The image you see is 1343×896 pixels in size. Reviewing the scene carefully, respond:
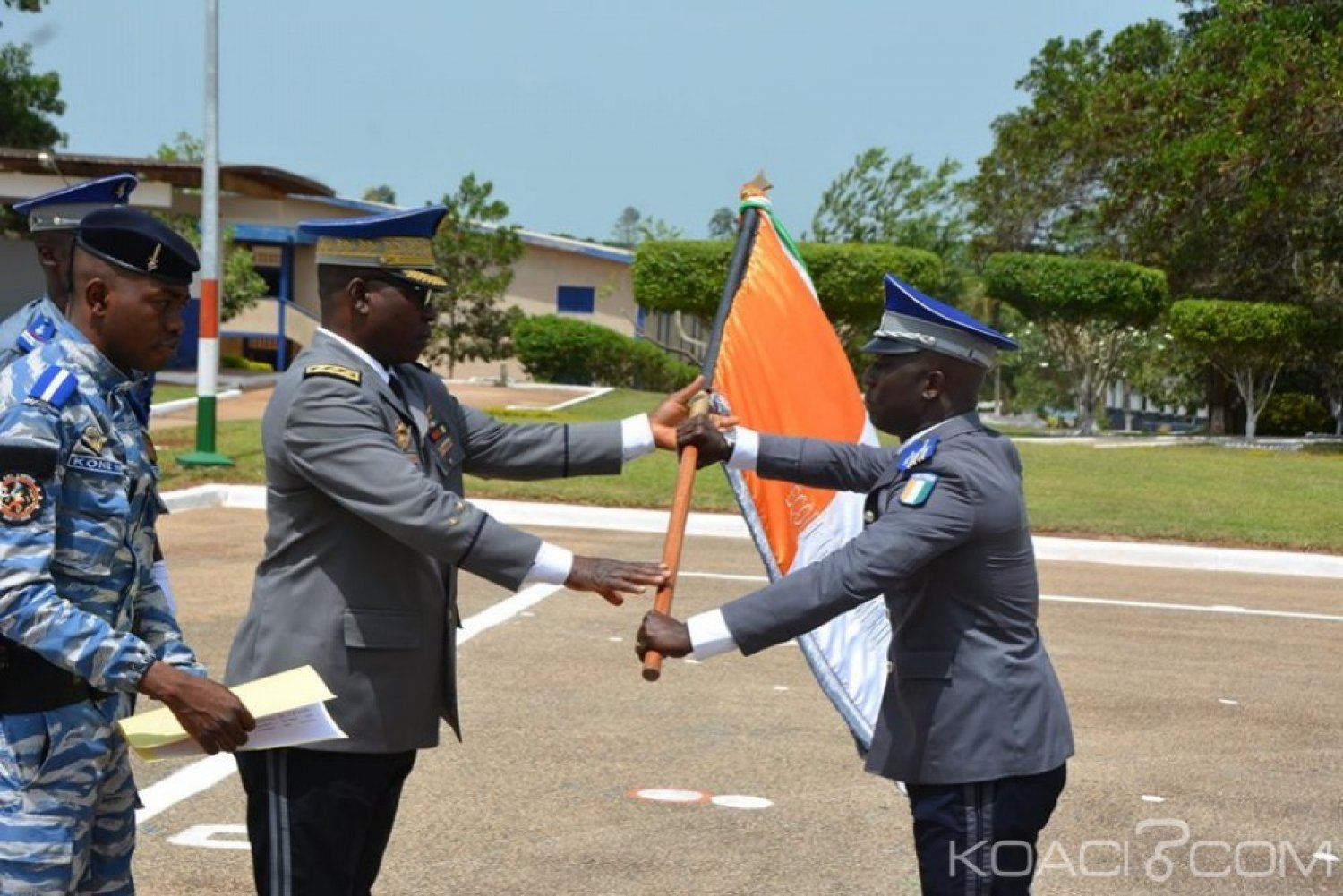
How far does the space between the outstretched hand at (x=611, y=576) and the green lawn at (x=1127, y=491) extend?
40.0ft

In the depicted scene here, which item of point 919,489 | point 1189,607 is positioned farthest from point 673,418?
point 1189,607

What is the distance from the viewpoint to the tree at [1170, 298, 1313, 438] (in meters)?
30.7

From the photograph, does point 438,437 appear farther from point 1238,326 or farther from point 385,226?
point 1238,326

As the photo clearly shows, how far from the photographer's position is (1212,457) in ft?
85.0

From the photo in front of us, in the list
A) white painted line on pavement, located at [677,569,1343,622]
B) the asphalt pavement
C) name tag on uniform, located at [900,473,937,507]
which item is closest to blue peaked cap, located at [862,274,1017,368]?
name tag on uniform, located at [900,473,937,507]

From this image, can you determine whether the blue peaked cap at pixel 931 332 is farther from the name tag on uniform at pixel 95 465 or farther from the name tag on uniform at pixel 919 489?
the name tag on uniform at pixel 95 465

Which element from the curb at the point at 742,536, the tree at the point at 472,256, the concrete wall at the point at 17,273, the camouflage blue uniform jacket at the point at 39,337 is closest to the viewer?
the camouflage blue uniform jacket at the point at 39,337

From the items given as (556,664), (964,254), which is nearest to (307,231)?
(556,664)

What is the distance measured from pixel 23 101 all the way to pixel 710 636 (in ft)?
118

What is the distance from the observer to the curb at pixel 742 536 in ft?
47.4

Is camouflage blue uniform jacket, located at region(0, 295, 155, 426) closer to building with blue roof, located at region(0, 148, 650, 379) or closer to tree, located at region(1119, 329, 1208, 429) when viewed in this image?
building with blue roof, located at region(0, 148, 650, 379)

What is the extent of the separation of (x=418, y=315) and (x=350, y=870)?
131 cm

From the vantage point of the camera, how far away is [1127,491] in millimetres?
19656

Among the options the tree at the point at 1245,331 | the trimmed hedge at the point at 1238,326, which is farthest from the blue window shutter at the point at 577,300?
the trimmed hedge at the point at 1238,326
